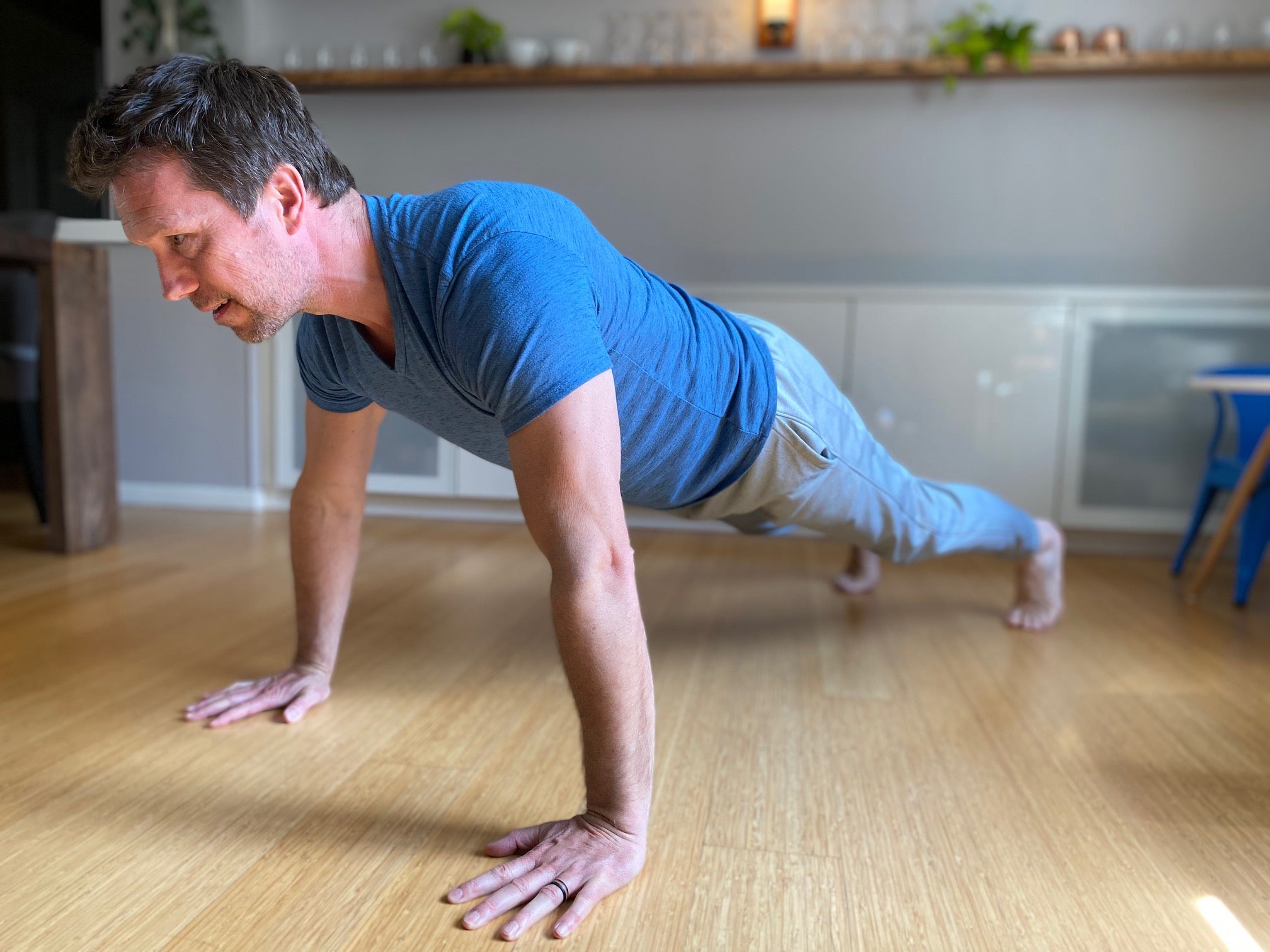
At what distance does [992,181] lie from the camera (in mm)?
3039

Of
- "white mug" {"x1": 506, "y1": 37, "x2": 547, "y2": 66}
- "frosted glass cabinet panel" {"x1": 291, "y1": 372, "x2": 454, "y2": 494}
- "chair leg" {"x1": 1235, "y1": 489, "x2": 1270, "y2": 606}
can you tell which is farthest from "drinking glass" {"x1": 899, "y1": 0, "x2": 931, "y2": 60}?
"frosted glass cabinet panel" {"x1": 291, "y1": 372, "x2": 454, "y2": 494}

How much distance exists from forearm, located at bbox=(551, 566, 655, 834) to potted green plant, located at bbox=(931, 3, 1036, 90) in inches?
102

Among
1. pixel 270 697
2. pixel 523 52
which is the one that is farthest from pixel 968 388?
pixel 270 697

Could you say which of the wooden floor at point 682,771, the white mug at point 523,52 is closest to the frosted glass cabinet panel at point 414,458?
the wooden floor at point 682,771

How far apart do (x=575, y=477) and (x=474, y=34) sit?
269cm

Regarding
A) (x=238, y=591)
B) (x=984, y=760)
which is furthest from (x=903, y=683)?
(x=238, y=591)

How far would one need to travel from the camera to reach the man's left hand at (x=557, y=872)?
2.89ft

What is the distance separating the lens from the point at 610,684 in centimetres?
90

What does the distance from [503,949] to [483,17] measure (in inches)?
121

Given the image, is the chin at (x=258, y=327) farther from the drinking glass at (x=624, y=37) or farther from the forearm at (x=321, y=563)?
the drinking glass at (x=624, y=37)

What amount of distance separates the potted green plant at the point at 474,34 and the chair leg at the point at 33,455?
1.70 metres

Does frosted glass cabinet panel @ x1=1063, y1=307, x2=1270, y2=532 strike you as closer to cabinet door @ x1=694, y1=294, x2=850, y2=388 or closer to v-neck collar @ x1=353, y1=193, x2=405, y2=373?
cabinet door @ x1=694, y1=294, x2=850, y2=388

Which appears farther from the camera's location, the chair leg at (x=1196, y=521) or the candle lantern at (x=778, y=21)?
the candle lantern at (x=778, y=21)

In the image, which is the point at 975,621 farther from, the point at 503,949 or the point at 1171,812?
the point at 503,949
